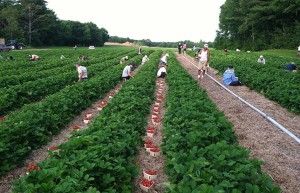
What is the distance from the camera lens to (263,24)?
6116 centimetres

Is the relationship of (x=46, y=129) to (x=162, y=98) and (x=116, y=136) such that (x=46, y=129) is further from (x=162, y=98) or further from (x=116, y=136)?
(x=162, y=98)

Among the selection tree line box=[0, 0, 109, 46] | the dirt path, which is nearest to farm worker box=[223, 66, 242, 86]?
the dirt path

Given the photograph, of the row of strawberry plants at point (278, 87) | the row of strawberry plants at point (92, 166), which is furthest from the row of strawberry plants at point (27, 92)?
the row of strawberry plants at point (278, 87)

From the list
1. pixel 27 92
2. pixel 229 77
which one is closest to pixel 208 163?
pixel 27 92

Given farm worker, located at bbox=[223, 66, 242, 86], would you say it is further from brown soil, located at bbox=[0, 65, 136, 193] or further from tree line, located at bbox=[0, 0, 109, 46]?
tree line, located at bbox=[0, 0, 109, 46]

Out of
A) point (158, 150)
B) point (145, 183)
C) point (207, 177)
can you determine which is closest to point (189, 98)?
point (158, 150)

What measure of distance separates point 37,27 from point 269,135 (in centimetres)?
7070

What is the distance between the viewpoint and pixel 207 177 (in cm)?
383

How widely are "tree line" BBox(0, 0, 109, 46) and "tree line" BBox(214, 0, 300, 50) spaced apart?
4039cm

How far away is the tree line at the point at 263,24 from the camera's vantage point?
1982 inches

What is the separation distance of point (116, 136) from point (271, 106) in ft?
22.2

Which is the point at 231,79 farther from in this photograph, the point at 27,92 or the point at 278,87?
the point at 27,92

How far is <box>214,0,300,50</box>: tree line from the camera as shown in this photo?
1982 inches

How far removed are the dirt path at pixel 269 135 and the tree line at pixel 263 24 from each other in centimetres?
4171
